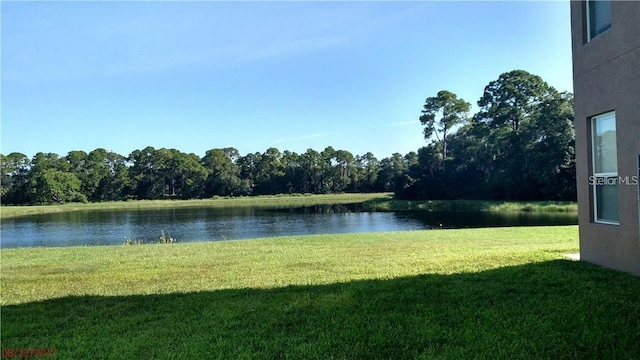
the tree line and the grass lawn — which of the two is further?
the tree line

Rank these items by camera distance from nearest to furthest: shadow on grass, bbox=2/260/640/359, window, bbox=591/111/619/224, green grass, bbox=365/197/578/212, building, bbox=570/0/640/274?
shadow on grass, bbox=2/260/640/359, building, bbox=570/0/640/274, window, bbox=591/111/619/224, green grass, bbox=365/197/578/212

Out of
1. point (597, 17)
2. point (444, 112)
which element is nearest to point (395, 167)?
point (444, 112)

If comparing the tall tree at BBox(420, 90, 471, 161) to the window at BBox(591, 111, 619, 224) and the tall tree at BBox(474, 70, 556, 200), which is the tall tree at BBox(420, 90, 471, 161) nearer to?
the tall tree at BBox(474, 70, 556, 200)

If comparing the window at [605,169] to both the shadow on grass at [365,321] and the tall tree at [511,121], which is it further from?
the tall tree at [511,121]

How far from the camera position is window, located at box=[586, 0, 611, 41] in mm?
6547

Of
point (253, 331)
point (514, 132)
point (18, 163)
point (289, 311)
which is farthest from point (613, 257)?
point (18, 163)

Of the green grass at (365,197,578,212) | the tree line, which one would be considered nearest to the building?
the green grass at (365,197,578,212)

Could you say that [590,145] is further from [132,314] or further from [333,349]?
[132,314]

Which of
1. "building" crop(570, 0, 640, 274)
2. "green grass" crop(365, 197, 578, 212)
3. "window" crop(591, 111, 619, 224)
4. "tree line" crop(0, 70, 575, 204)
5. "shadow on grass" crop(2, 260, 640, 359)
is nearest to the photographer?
"shadow on grass" crop(2, 260, 640, 359)

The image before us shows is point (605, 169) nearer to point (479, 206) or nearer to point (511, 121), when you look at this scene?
point (479, 206)

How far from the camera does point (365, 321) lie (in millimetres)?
4473

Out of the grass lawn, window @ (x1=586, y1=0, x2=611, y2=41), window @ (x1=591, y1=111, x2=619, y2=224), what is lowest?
the grass lawn

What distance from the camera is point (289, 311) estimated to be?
16.4 feet

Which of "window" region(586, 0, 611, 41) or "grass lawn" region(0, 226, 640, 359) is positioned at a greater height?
"window" region(586, 0, 611, 41)
